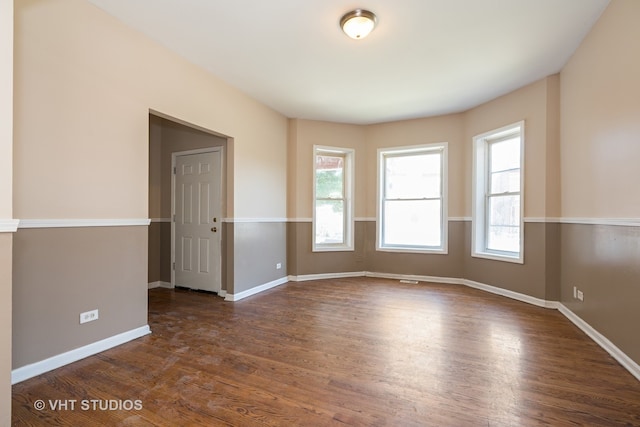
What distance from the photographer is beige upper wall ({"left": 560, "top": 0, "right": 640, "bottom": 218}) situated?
6.93 ft

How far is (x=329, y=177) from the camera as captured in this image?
5.25 metres

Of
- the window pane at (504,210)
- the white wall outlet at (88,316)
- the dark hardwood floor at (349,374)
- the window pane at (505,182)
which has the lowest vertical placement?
the dark hardwood floor at (349,374)

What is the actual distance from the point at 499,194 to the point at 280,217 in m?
3.35

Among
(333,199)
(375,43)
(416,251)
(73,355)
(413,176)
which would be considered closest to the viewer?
(73,355)

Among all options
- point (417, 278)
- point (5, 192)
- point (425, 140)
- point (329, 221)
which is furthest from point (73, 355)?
point (425, 140)

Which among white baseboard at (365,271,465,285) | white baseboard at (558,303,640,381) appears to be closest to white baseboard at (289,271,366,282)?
white baseboard at (365,271,465,285)

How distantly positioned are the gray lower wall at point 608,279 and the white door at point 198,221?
4128 millimetres

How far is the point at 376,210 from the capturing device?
205 inches

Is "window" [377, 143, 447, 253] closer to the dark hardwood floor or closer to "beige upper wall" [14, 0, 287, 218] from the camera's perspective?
the dark hardwood floor

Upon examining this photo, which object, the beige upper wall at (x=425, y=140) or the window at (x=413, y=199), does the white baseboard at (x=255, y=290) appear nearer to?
the window at (x=413, y=199)

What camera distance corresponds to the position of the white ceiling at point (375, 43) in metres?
2.31

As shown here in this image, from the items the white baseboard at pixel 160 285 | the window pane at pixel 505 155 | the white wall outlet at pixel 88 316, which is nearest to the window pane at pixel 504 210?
the window pane at pixel 505 155

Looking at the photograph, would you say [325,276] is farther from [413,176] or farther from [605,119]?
[605,119]

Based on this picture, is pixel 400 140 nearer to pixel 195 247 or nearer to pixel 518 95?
pixel 518 95
